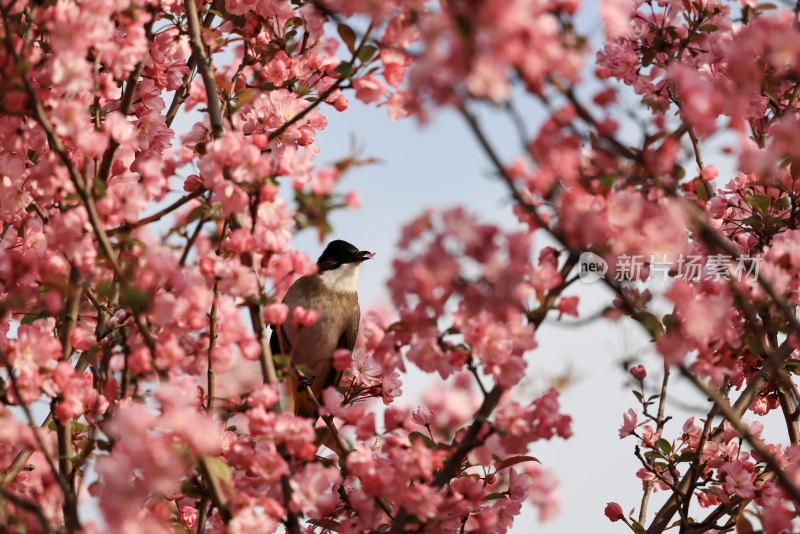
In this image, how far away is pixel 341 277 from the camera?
4875mm

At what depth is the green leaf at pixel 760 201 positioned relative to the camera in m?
3.19

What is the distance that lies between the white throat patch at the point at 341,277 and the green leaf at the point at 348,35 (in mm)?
2412

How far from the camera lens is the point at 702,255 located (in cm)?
324

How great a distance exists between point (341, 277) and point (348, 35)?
97.8 inches

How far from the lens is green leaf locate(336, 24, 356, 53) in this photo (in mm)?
2486

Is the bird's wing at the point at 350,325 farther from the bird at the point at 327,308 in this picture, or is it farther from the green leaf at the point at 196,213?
the green leaf at the point at 196,213

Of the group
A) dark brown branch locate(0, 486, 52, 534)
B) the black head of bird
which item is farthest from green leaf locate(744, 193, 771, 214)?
dark brown branch locate(0, 486, 52, 534)

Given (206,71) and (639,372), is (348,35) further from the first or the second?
(639,372)

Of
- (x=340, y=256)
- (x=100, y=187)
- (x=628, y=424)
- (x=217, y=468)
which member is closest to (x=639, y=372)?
(x=628, y=424)

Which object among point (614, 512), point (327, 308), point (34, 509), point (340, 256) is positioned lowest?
point (34, 509)

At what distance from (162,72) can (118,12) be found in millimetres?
1249

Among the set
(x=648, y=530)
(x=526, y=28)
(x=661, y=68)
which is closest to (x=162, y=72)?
(x=661, y=68)

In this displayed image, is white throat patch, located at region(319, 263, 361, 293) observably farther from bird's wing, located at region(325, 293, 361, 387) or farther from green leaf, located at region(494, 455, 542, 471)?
green leaf, located at region(494, 455, 542, 471)

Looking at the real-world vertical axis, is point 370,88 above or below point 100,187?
above
